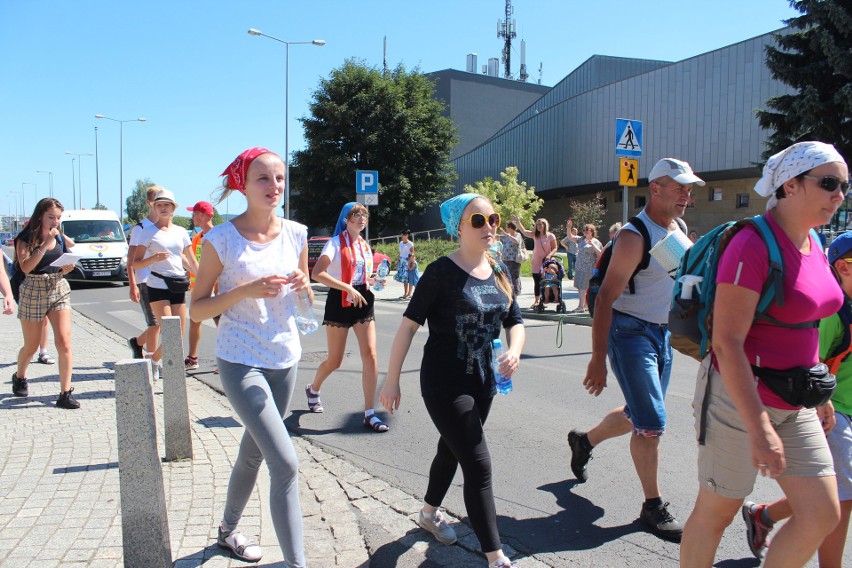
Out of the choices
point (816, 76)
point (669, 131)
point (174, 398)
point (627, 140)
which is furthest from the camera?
point (669, 131)

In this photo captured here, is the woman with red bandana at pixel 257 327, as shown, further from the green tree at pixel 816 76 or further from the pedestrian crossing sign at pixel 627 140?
the green tree at pixel 816 76

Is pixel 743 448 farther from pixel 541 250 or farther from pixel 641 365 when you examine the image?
pixel 541 250

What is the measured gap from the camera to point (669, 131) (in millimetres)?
32594

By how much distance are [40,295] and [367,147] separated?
35.4 m

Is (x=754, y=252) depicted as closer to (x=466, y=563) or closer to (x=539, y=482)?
(x=466, y=563)

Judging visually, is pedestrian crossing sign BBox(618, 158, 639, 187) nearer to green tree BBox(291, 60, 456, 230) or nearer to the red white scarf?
the red white scarf

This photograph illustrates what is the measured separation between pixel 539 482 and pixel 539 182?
132 ft

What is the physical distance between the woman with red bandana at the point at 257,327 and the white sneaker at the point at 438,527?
786 millimetres

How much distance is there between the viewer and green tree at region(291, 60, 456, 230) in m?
40.3

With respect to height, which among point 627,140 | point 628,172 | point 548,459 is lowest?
point 548,459

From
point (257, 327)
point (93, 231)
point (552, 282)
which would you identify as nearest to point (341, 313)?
point (257, 327)

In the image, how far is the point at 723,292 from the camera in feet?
7.53

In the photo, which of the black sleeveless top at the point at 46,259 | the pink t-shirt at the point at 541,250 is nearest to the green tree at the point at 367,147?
the pink t-shirt at the point at 541,250

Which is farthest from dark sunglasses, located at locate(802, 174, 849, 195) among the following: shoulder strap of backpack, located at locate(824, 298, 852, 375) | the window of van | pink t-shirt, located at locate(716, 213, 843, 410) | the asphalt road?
the window of van
